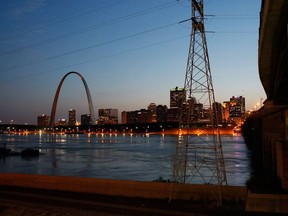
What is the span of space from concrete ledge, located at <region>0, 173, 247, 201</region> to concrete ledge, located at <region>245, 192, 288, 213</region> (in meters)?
1.55

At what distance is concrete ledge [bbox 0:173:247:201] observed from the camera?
17.6m

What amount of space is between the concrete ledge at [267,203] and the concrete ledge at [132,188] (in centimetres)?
155


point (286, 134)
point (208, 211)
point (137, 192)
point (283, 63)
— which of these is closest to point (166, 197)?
point (137, 192)

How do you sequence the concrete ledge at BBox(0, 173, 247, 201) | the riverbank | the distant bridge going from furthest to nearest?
1. the concrete ledge at BBox(0, 173, 247, 201)
2. the riverbank
3. the distant bridge

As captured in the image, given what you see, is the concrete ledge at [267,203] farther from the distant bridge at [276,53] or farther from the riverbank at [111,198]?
the distant bridge at [276,53]

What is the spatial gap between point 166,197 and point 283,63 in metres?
8.09

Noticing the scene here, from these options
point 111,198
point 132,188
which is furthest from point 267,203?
point 111,198

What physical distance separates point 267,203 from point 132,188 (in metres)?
6.50

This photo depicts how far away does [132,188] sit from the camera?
62.5 ft

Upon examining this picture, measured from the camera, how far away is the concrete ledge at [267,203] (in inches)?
614

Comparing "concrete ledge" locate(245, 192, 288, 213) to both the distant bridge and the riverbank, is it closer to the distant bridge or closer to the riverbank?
the riverbank

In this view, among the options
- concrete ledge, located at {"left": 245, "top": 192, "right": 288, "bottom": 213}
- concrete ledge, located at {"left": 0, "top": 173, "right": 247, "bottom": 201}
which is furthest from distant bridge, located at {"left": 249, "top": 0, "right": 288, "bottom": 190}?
concrete ledge, located at {"left": 0, "top": 173, "right": 247, "bottom": 201}

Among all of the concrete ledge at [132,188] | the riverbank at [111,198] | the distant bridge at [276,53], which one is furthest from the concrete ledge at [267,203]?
the distant bridge at [276,53]

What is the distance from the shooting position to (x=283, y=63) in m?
16.8
